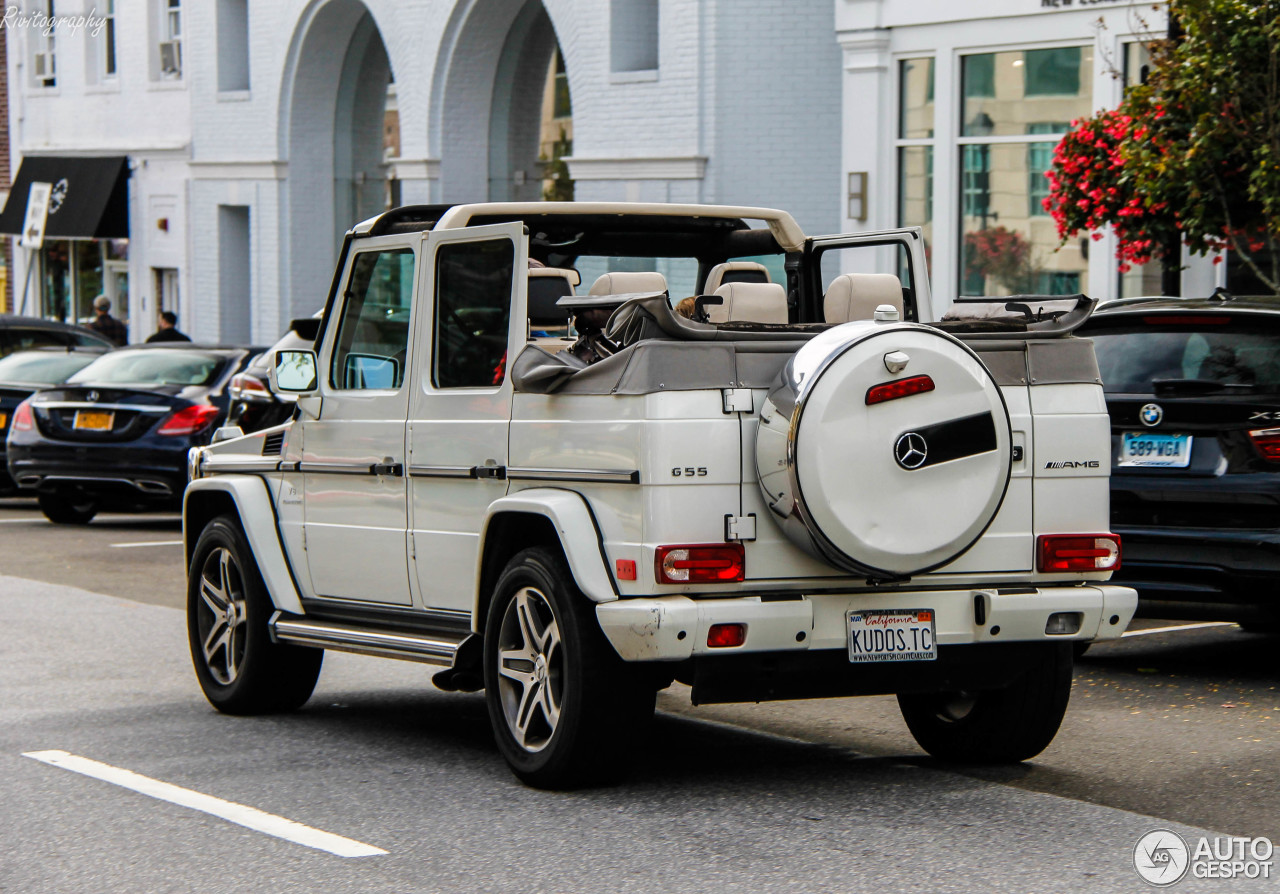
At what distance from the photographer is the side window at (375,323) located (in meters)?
7.59

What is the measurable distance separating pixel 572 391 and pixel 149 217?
27.0 m

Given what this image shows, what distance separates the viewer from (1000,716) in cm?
704

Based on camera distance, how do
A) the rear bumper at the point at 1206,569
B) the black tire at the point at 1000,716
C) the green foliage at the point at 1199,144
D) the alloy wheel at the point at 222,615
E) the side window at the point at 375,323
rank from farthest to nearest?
the green foliage at the point at 1199,144 → the rear bumper at the point at 1206,569 → the alloy wheel at the point at 222,615 → the side window at the point at 375,323 → the black tire at the point at 1000,716

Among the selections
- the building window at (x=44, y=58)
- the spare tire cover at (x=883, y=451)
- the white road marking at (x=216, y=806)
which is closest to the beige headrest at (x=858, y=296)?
the spare tire cover at (x=883, y=451)

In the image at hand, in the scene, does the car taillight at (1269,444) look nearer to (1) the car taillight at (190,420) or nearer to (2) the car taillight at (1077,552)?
(2) the car taillight at (1077,552)

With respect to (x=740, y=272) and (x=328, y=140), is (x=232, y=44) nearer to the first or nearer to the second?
(x=328, y=140)

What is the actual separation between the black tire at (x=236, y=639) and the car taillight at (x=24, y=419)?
8.66m

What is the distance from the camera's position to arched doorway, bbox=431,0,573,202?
2509 centimetres

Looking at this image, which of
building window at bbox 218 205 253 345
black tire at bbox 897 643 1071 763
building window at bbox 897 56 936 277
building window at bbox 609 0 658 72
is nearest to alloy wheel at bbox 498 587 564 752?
black tire at bbox 897 643 1071 763

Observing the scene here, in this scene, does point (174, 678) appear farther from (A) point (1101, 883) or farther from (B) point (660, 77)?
(B) point (660, 77)

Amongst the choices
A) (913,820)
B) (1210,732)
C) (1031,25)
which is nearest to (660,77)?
(1031,25)

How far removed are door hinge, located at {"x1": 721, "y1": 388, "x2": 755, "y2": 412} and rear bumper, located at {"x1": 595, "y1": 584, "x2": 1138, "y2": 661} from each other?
1.96 ft

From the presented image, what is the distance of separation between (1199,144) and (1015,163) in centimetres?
597

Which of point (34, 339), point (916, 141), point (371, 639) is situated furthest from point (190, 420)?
point (371, 639)
